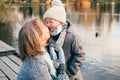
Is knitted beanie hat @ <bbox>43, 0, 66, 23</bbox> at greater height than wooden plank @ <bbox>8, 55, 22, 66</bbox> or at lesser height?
greater

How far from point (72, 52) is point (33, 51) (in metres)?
0.96

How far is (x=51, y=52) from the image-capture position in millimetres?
3170

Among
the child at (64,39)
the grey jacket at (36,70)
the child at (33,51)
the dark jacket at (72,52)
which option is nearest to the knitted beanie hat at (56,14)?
the child at (64,39)

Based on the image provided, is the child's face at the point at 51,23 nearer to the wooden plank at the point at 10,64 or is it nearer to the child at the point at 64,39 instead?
the child at the point at 64,39

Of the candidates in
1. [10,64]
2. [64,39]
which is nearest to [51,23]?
[64,39]

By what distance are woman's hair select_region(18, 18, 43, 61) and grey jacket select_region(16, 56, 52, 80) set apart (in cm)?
7

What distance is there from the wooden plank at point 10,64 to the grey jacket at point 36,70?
10.7 feet

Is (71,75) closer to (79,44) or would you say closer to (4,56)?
(79,44)

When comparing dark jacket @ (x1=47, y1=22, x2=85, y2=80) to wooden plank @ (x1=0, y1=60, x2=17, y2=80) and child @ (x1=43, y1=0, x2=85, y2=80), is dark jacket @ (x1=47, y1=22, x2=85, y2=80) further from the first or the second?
wooden plank @ (x1=0, y1=60, x2=17, y2=80)

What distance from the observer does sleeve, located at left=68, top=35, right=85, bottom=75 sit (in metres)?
3.30

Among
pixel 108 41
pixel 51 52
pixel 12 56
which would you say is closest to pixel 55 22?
pixel 51 52

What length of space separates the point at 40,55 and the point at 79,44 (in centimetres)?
89

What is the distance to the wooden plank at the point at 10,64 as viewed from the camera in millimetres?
5938

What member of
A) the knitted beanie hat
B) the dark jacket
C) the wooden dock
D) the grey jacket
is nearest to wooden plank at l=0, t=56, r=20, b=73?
the wooden dock
